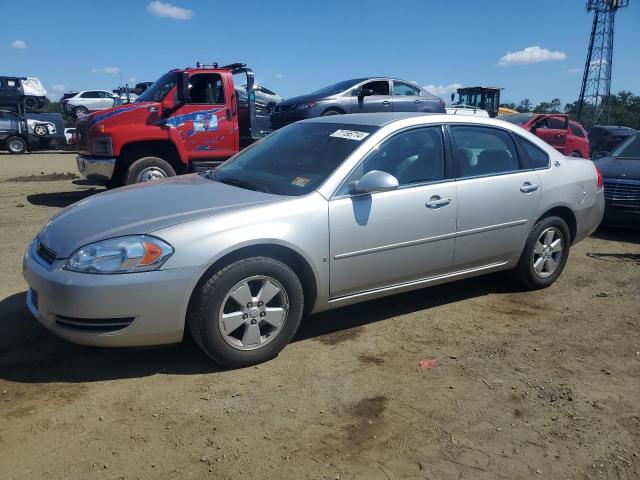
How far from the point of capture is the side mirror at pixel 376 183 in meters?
3.77

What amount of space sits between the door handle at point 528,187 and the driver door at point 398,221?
0.78 m

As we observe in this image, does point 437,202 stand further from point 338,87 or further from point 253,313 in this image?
point 338,87

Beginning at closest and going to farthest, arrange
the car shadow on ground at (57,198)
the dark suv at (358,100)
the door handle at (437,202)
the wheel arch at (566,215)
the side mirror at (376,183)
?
the side mirror at (376,183), the door handle at (437,202), the wheel arch at (566,215), the car shadow on ground at (57,198), the dark suv at (358,100)

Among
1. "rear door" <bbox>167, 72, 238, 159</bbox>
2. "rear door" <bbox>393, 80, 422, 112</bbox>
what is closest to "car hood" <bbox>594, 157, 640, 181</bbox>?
"rear door" <bbox>167, 72, 238, 159</bbox>

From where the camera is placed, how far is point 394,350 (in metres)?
3.92

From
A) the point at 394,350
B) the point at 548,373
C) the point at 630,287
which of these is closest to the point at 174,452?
the point at 394,350

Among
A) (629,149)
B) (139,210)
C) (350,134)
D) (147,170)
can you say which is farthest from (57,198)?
(629,149)

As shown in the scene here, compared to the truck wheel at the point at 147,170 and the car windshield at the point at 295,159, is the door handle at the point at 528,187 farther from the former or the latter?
the truck wheel at the point at 147,170

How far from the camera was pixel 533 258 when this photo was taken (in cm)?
502

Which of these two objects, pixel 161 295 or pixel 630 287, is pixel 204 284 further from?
pixel 630 287

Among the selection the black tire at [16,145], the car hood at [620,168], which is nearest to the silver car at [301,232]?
the car hood at [620,168]

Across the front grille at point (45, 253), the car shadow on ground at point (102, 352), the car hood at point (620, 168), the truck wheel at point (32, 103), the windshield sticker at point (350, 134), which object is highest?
the truck wheel at point (32, 103)

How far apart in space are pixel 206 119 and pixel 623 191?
6315 millimetres

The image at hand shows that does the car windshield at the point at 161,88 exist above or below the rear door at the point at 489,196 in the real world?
above
